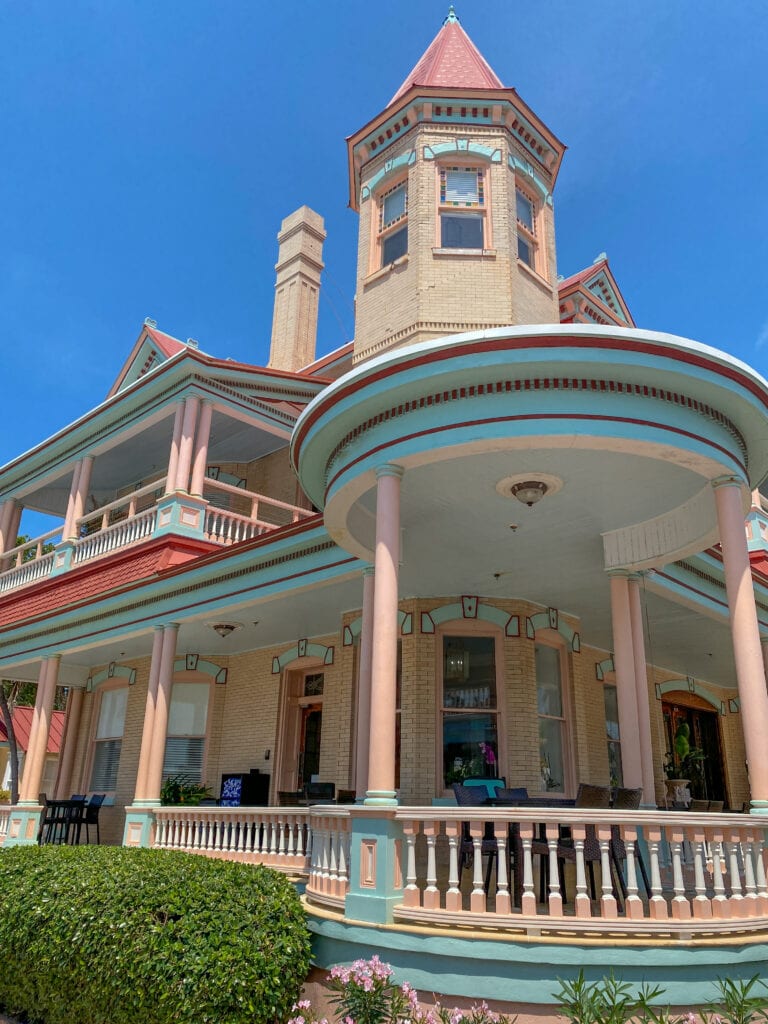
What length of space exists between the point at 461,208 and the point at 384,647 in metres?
8.60

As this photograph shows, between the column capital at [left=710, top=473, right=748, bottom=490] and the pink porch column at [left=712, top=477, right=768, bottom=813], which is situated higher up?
the column capital at [left=710, top=473, right=748, bottom=490]

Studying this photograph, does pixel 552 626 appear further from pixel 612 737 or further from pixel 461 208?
pixel 461 208

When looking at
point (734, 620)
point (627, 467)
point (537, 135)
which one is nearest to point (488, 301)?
point (537, 135)

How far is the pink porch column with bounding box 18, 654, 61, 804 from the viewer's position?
48.7 ft

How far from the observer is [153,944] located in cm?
600

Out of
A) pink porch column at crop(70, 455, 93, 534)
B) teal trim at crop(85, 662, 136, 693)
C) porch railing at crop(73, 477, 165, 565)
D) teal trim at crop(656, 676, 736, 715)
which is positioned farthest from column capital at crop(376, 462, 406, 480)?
pink porch column at crop(70, 455, 93, 534)

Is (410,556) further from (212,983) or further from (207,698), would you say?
(207,698)

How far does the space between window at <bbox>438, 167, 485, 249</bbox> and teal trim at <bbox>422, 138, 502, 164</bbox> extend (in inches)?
9.0

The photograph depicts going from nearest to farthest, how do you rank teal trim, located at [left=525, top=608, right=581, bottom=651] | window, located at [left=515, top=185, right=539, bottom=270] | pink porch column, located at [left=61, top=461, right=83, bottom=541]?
1. teal trim, located at [left=525, top=608, right=581, bottom=651]
2. window, located at [left=515, top=185, right=539, bottom=270]
3. pink porch column, located at [left=61, top=461, right=83, bottom=541]

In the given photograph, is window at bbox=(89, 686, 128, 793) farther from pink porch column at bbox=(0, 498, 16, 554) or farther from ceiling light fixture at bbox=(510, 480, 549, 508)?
ceiling light fixture at bbox=(510, 480, 549, 508)

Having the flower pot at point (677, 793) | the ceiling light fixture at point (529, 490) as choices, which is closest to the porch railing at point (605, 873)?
the ceiling light fixture at point (529, 490)

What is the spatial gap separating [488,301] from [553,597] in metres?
4.57

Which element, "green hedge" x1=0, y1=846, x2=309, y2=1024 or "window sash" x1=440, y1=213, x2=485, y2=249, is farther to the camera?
"window sash" x1=440, y1=213, x2=485, y2=249

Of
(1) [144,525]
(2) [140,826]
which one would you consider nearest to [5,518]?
(1) [144,525]
